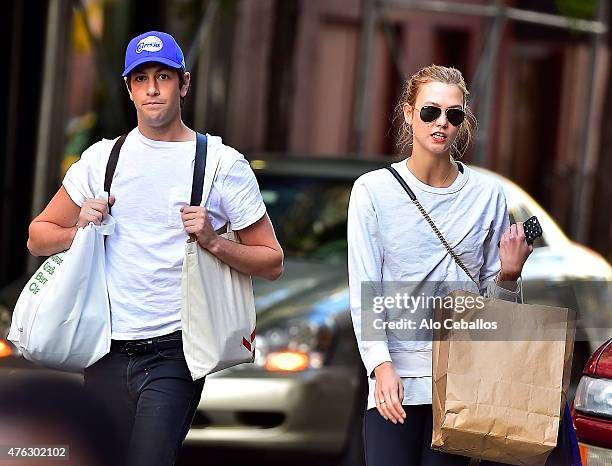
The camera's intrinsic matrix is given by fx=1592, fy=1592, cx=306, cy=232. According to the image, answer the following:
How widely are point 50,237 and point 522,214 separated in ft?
13.8

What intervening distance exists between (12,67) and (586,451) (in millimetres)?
7952

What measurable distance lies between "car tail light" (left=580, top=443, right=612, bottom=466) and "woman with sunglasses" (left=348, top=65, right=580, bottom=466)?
77cm

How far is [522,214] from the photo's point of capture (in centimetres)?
827

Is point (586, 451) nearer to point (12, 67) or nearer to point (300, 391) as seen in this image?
point (300, 391)

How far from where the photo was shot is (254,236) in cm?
453

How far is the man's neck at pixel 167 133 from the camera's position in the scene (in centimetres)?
447

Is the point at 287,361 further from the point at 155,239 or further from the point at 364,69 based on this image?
the point at 364,69

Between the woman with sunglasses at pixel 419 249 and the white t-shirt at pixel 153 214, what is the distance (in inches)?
17.2

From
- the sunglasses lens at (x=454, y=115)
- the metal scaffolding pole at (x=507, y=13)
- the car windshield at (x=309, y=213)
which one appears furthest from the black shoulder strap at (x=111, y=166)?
the metal scaffolding pole at (x=507, y=13)

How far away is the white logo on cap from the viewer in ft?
14.5

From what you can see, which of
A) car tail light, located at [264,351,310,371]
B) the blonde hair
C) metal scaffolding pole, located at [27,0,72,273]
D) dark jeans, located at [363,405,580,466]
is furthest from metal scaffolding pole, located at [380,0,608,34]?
dark jeans, located at [363,405,580,466]

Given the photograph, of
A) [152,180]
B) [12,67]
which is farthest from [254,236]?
[12,67]

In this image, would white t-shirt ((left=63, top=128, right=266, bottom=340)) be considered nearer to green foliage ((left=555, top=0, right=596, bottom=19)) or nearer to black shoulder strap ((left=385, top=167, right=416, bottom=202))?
black shoulder strap ((left=385, top=167, right=416, bottom=202))

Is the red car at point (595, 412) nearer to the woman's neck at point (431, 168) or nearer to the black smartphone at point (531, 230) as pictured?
the black smartphone at point (531, 230)
